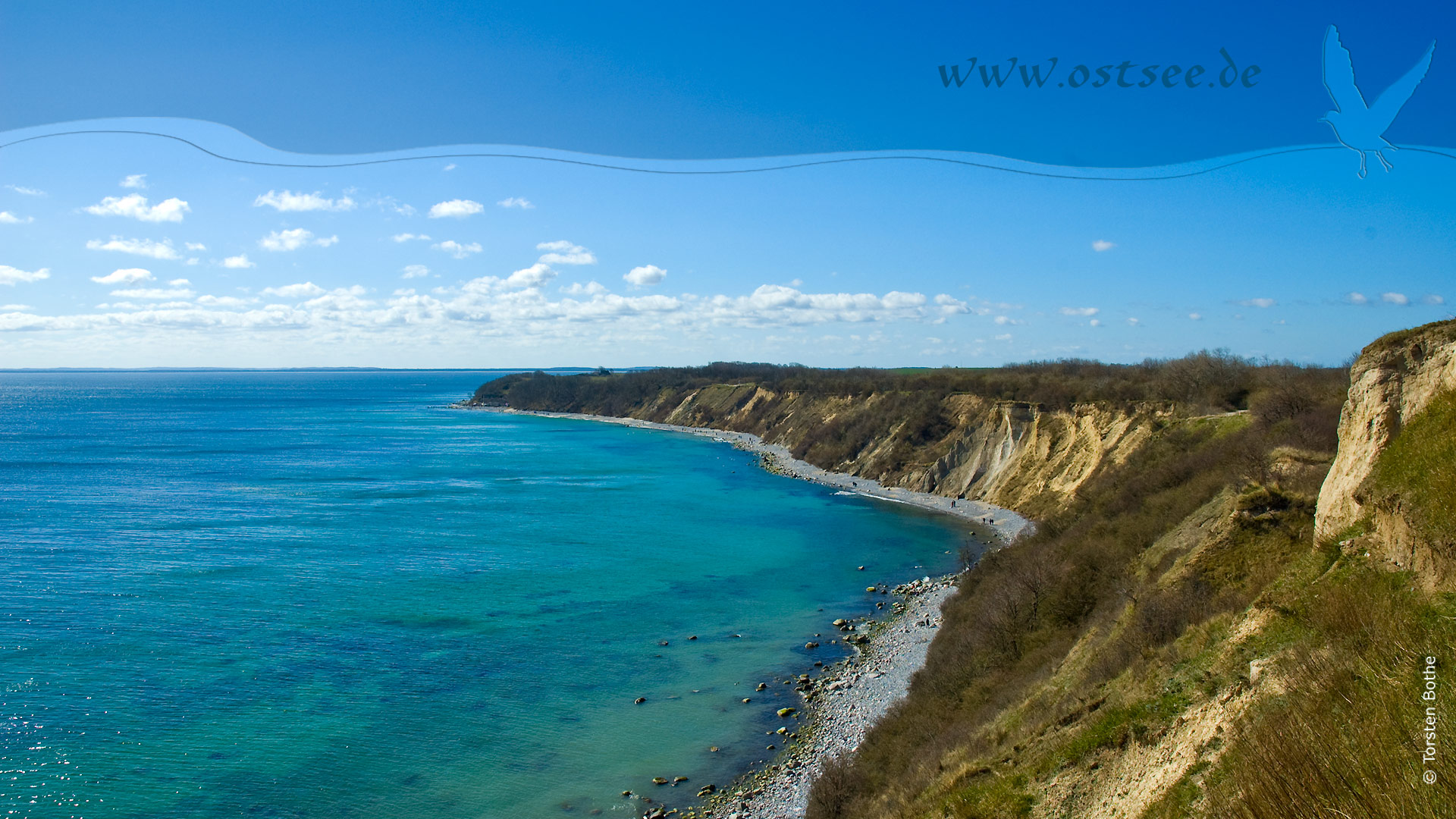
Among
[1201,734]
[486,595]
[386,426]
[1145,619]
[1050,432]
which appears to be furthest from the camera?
[386,426]

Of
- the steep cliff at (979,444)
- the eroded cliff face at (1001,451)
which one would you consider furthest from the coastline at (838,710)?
the steep cliff at (979,444)

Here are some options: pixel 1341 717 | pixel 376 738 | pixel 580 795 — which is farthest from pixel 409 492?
pixel 1341 717

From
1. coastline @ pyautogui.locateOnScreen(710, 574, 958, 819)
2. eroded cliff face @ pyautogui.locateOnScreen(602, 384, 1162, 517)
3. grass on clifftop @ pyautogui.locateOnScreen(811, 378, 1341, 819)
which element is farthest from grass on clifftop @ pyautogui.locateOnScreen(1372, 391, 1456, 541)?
eroded cliff face @ pyautogui.locateOnScreen(602, 384, 1162, 517)

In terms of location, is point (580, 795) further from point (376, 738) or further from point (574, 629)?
point (574, 629)

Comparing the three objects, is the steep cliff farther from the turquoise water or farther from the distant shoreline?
the turquoise water

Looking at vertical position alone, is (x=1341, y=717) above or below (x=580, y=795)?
above

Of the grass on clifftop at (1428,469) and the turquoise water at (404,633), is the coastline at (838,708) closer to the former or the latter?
the turquoise water at (404,633)

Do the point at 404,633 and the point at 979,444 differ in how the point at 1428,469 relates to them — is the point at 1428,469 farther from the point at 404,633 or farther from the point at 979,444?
the point at 979,444
